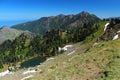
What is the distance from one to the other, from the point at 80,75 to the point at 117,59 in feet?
25.6

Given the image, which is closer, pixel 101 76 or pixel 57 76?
pixel 101 76

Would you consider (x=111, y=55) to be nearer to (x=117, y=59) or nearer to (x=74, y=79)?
(x=117, y=59)

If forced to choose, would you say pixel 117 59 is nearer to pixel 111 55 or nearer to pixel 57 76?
pixel 111 55

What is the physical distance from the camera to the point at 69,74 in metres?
34.8

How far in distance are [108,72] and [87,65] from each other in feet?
23.3

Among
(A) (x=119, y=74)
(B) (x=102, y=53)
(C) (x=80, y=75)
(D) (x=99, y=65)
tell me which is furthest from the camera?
(B) (x=102, y=53)

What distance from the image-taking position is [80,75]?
33750mm

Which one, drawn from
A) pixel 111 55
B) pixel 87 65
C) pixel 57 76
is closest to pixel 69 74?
pixel 57 76

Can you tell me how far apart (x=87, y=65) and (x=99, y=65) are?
197 cm

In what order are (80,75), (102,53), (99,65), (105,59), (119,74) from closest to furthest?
(119,74) → (80,75) → (99,65) → (105,59) → (102,53)

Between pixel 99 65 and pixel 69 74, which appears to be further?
pixel 99 65

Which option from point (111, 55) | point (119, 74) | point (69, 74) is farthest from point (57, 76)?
point (111, 55)

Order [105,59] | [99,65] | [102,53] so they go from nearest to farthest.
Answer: [99,65] < [105,59] < [102,53]

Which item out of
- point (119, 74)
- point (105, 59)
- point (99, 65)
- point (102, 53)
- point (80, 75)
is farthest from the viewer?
point (102, 53)
